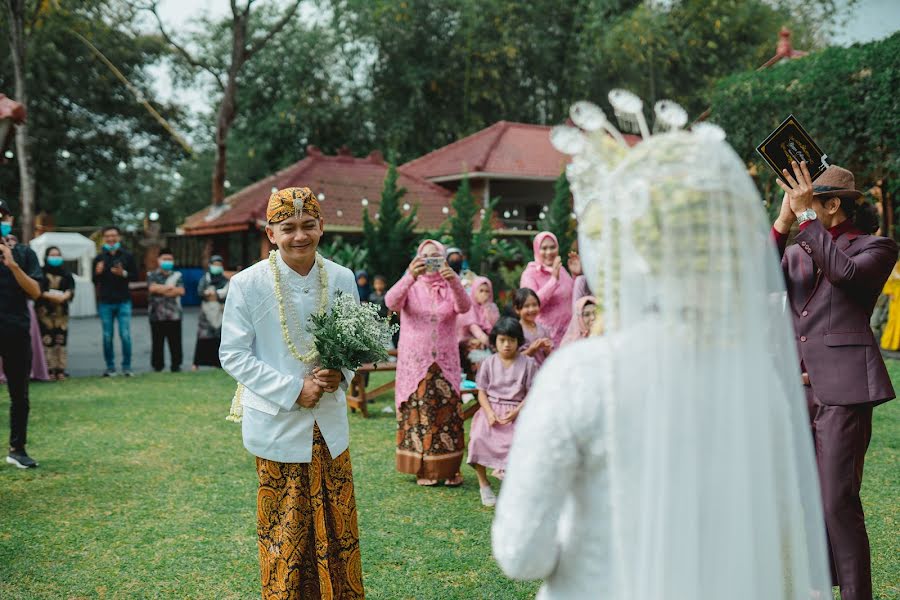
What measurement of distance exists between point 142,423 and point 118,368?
200 inches

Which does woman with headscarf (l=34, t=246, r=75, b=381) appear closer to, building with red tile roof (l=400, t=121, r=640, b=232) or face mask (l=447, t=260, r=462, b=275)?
face mask (l=447, t=260, r=462, b=275)

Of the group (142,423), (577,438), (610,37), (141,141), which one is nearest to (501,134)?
(610,37)

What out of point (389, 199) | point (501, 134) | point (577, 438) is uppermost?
point (501, 134)

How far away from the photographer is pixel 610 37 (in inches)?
1075

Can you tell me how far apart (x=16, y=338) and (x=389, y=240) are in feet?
30.5

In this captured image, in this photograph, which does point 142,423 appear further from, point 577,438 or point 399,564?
point 577,438

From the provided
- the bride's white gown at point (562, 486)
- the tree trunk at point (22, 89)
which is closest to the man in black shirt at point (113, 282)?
the tree trunk at point (22, 89)

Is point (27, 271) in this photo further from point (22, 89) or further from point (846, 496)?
point (22, 89)

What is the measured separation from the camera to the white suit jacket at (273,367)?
370cm

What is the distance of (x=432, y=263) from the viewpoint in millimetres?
6469

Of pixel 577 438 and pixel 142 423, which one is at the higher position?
pixel 577 438

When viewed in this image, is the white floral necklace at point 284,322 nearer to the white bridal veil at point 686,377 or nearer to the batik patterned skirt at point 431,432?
the white bridal veil at point 686,377

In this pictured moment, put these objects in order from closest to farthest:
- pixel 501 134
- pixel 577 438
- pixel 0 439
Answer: pixel 577 438 < pixel 0 439 < pixel 501 134

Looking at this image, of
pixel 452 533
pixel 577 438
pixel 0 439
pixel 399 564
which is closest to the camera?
pixel 577 438
